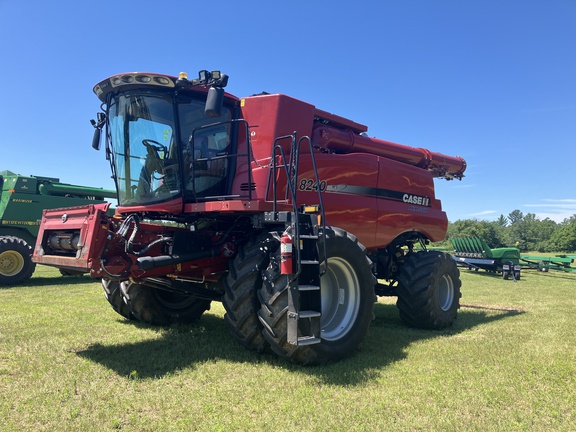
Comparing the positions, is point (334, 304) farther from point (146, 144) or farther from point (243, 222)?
point (146, 144)

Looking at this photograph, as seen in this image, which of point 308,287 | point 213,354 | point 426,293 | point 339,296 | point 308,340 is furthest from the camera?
point 426,293

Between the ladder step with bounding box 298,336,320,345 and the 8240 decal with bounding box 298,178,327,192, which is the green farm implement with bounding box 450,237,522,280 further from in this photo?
the ladder step with bounding box 298,336,320,345

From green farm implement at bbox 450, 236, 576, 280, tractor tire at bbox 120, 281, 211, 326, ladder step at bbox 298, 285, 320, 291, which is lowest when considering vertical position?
tractor tire at bbox 120, 281, 211, 326

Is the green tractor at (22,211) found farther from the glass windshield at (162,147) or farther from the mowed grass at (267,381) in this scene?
the glass windshield at (162,147)

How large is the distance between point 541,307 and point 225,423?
8.40 metres

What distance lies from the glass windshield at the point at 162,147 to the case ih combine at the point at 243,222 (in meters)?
0.01

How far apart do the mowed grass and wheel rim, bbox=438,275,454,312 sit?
0.72 m

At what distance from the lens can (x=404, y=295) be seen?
664cm

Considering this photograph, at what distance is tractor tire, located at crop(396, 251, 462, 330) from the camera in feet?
21.2

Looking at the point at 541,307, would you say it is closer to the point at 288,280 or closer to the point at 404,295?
the point at 404,295

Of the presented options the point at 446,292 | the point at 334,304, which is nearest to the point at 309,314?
the point at 334,304

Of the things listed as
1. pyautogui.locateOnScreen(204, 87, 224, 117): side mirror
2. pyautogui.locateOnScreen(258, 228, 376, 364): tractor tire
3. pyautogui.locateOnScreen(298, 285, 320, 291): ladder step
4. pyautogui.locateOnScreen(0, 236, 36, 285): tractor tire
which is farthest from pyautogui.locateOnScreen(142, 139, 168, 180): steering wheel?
pyautogui.locateOnScreen(0, 236, 36, 285): tractor tire

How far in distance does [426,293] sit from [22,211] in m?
11.6

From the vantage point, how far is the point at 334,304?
5.06 metres
